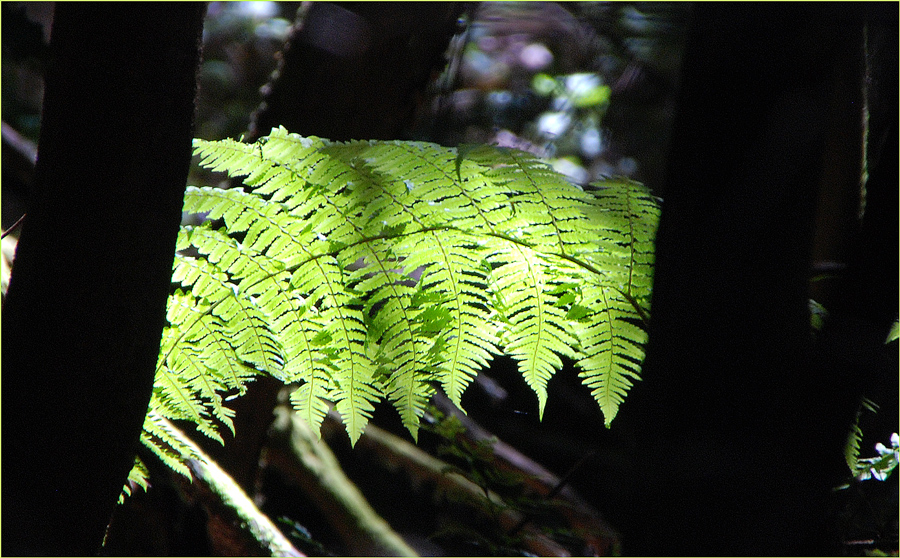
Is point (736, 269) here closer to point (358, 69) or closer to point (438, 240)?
point (438, 240)

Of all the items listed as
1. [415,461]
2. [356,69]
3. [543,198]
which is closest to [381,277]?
[543,198]

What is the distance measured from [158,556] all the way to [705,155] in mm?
1276

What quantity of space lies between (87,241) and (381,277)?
0.43m

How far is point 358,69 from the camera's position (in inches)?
72.0

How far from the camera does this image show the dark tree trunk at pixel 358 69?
1.78 metres

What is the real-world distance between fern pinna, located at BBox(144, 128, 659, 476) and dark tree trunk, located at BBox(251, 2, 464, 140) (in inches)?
35.0

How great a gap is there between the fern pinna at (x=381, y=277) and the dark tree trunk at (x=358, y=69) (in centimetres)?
89

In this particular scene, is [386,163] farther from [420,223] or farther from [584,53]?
[584,53]

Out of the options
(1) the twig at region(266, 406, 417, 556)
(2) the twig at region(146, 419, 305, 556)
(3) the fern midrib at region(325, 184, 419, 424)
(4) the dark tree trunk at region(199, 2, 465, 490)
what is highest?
(4) the dark tree trunk at region(199, 2, 465, 490)

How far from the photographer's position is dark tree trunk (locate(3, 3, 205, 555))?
0.56 metres

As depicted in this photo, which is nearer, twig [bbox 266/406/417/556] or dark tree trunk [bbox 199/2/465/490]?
dark tree trunk [bbox 199/2/465/490]

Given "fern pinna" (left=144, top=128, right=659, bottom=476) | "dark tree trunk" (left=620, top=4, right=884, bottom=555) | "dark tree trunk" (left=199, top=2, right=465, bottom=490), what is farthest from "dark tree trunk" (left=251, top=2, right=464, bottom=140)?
"dark tree trunk" (left=620, top=4, right=884, bottom=555)

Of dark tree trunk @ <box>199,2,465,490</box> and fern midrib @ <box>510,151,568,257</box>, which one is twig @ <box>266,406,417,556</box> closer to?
dark tree trunk @ <box>199,2,465,490</box>

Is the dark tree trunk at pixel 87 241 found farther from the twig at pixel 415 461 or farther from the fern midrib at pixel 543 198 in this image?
the twig at pixel 415 461
